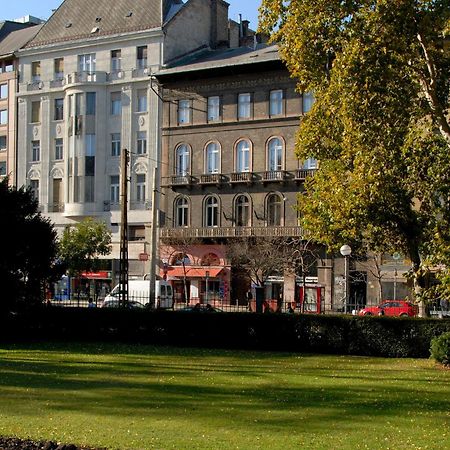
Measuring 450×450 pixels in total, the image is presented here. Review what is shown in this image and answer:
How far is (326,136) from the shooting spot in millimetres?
26875

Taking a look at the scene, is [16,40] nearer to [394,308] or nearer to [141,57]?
[141,57]

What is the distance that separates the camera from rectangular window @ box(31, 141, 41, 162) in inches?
2699

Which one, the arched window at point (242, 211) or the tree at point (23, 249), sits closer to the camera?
the tree at point (23, 249)

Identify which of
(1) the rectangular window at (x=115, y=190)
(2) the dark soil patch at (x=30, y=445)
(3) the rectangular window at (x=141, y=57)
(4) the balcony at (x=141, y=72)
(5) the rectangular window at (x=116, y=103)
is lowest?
(2) the dark soil patch at (x=30, y=445)

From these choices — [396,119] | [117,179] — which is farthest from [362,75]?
[117,179]

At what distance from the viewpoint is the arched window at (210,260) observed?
199 ft

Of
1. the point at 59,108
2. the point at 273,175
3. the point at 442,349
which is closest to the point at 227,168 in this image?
the point at 273,175

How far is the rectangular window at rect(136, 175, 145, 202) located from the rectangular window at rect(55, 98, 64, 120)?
880 centimetres

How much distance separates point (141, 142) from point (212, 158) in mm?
6210

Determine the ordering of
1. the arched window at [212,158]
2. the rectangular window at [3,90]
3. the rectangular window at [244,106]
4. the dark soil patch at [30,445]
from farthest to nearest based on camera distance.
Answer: the rectangular window at [3,90] → the arched window at [212,158] → the rectangular window at [244,106] → the dark soil patch at [30,445]

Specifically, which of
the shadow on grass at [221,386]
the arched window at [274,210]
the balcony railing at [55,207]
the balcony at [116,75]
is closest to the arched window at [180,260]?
the arched window at [274,210]

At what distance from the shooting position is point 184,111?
6241cm

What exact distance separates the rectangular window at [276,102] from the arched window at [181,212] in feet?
31.1

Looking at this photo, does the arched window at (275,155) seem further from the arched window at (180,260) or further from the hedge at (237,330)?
the hedge at (237,330)
